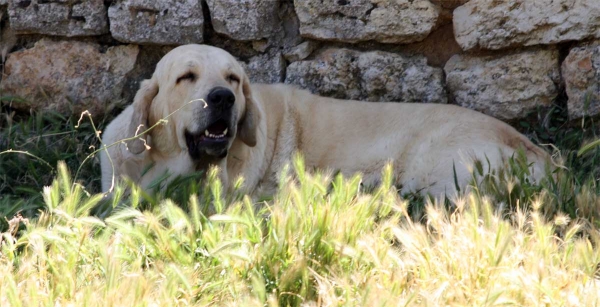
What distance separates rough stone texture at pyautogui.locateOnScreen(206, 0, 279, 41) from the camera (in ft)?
17.9

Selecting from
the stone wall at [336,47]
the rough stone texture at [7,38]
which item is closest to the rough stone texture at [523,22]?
the stone wall at [336,47]

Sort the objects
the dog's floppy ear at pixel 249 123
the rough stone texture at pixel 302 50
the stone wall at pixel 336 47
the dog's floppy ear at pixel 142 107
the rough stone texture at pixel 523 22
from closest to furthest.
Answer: the dog's floppy ear at pixel 142 107 → the dog's floppy ear at pixel 249 123 → the rough stone texture at pixel 523 22 → the stone wall at pixel 336 47 → the rough stone texture at pixel 302 50

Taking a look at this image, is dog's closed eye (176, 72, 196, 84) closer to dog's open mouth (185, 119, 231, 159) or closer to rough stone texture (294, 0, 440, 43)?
dog's open mouth (185, 119, 231, 159)

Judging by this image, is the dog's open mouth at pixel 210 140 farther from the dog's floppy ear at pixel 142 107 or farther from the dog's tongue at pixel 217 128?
the dog's floppy ear at pixel 142 107

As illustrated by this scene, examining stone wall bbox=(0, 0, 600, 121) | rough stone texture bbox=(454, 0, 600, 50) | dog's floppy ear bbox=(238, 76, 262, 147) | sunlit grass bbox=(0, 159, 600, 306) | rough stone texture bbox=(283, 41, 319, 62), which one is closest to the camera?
sunlit grass bbox=(0, 159, 600, 306)

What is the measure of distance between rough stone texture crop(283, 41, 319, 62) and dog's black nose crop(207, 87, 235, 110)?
109cm

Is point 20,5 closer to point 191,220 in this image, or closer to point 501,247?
point 191,220

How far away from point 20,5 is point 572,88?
351 centimetres

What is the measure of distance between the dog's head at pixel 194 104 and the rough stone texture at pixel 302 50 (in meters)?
0.74

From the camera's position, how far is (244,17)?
547 cm

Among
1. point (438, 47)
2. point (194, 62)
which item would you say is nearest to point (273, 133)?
point (194, 62)

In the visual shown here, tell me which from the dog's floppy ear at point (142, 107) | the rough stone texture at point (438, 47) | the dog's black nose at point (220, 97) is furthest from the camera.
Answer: the rough stone texture at point (438, 47)

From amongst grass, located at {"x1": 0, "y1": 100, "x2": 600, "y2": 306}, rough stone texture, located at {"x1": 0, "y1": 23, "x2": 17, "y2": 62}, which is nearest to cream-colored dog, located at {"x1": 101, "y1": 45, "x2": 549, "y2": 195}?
rough stone texture, located at {"x1": 0, "y1": 23, "x2": 17, "y2": 62}

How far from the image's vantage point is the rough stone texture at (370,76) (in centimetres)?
546
